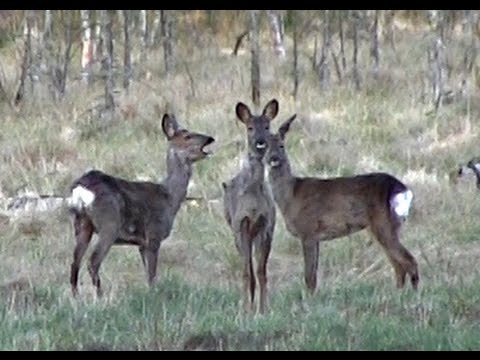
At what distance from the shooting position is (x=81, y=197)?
28.9 ft

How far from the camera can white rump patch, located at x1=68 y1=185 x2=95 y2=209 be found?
881cm

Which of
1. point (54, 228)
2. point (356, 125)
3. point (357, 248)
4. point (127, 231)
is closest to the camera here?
point (127, 231)

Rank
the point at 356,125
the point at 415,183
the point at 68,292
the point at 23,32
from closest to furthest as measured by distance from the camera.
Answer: the point at 68,292
the point at 415,183
the point at 356,125
the point at 23,32

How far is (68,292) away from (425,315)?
2.54 meters

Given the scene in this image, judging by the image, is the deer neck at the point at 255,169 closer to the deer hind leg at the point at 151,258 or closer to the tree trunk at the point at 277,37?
the deer hind leg at the point at 151,258

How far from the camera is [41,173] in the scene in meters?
13.3

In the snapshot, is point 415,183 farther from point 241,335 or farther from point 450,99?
point 241,335

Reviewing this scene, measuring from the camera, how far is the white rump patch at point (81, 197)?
28.9ft

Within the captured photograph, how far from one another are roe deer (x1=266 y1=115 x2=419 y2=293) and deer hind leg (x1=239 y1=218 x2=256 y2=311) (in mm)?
742

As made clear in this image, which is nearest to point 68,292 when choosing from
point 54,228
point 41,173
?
point 54,228

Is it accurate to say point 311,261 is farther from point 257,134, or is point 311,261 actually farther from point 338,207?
point 257,134

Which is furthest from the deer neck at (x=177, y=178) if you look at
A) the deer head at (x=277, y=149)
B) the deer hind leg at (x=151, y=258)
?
the deer head at (x=277, y=149)

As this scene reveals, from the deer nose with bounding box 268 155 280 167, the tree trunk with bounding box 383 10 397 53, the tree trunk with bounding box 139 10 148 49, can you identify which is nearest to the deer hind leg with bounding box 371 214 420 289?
the deer nose with bounding box 268 155 280 167

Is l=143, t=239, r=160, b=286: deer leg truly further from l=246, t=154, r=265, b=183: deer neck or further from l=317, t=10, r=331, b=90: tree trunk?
l=317, t=10, r=331, b=90: tree trunk
